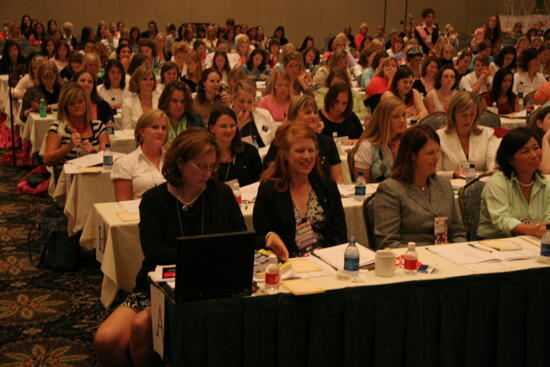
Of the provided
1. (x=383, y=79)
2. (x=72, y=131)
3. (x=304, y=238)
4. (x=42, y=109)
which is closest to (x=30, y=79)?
(x=42, y=109)

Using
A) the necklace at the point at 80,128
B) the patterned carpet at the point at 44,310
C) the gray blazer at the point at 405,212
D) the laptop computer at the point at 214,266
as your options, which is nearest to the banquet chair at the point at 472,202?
the gray blazer at the point at 405,212

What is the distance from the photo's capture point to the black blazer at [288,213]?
14.2 feet

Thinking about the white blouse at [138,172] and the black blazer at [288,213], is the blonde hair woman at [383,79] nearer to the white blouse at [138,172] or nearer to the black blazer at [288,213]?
the white blouse at [138,172]

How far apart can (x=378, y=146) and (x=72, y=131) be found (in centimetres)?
285

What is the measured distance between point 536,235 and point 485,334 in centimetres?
100

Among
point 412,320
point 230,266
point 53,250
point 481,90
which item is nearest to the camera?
Result: point 230,266

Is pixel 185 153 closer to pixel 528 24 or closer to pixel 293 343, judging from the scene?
pixel 293 343

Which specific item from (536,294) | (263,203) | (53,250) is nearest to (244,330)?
(263,203)

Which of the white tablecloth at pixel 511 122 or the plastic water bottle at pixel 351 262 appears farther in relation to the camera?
the white tablecloth at pixel 511 122

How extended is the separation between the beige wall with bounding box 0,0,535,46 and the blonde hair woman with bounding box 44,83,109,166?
18616 millimetres

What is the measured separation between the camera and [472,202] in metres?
4.93

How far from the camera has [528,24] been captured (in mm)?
21750

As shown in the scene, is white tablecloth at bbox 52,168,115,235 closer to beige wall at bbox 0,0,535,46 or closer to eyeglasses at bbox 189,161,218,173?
eyeglasses at bbox 189,161,218,173

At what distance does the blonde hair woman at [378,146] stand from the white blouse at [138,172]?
5.46 ft
